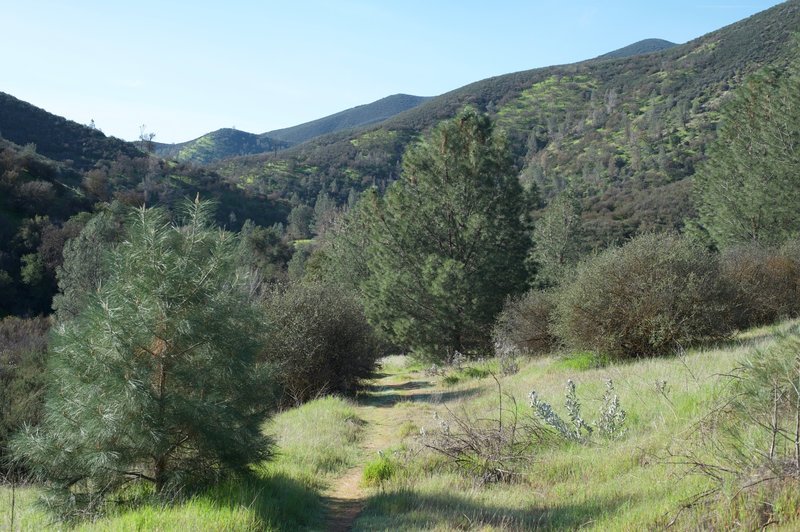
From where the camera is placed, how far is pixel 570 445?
6.78 m

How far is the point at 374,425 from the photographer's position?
11398 millimetres

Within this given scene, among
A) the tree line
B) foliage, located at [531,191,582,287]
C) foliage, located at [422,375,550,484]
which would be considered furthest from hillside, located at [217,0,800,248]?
foliage, located at [422,375,550,484]

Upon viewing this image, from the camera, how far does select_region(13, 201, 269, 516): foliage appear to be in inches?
207

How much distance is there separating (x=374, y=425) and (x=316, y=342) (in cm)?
406

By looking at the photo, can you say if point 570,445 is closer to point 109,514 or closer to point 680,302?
point 109,514

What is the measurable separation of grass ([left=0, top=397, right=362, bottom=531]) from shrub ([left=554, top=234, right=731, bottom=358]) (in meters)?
6.00

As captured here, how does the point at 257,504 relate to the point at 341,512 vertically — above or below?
above

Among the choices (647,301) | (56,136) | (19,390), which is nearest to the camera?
(647,301)

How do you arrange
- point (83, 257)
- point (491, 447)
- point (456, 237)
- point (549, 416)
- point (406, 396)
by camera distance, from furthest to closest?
point (83, 257) < point (456, 237) < point (406, 396) < point (491, 447) < point (549, 416)

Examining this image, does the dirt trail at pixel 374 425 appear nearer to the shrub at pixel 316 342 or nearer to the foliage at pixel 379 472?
the foliage at pixel 379 472

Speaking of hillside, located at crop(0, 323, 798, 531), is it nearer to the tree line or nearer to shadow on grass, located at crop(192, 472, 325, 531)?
shadow on grass, located at crop(192, 472, 325, 531)


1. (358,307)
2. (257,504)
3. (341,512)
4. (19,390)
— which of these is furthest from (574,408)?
(19,390)

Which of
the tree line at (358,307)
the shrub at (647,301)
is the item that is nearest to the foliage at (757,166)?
the tree line at (358,307)

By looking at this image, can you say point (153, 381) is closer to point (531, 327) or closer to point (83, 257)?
point (531, 327)
